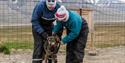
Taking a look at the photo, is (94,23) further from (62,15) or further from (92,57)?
(62,15)

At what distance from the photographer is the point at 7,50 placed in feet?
38.2

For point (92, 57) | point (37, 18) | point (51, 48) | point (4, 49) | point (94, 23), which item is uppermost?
point (37, 18)

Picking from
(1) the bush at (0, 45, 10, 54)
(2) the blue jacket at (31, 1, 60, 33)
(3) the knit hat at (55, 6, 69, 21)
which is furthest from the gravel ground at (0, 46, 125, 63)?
(3) the knit hat at (55, 6, 69, 21)

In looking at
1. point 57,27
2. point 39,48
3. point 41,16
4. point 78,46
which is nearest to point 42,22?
point 41,16

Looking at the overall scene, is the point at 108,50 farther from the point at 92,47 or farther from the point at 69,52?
the point at 69,52

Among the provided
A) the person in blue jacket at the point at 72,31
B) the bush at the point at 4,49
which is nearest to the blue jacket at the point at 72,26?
the person in blue jacket at the point at 72,31

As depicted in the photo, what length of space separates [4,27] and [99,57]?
8565 millimetres

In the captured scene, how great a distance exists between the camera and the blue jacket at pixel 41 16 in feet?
25.8

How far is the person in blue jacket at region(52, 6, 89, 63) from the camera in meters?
7.13

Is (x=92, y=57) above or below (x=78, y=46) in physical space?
below

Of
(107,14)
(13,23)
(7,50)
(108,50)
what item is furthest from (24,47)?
(107,14)

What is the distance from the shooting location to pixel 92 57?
450 inches

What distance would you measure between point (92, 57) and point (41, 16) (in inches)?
147

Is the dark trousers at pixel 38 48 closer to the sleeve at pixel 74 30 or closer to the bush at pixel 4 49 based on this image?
Result: the sleeve at pixel 74 30
